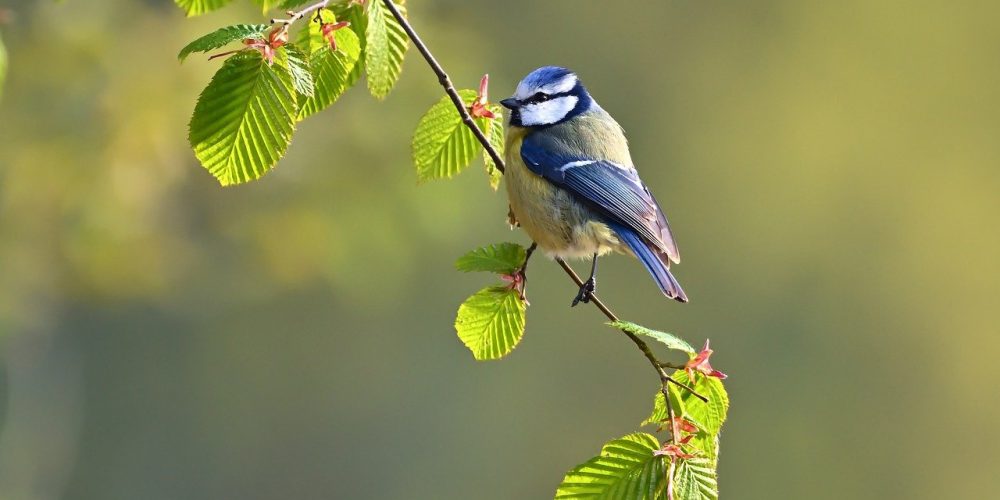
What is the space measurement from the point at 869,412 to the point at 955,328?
667 mm

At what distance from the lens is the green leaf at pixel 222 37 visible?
84cm

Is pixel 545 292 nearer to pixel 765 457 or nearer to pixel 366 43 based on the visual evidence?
pixel 765 457

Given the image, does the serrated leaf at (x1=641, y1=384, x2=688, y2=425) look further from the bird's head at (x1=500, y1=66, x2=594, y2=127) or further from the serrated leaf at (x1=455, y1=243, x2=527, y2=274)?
the bird's head at (x1=500, y1=66, x2=594, y2=127)

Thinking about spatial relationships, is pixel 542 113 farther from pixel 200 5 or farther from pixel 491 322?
pixel 200 5

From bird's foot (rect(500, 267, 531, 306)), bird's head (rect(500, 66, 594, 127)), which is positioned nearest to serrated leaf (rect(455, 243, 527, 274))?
bird's foot (rect(500, 267, 531, 306))

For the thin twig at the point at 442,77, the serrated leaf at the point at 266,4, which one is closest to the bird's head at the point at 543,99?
the thin twig at the point at 442,77

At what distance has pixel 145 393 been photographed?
19.5ft

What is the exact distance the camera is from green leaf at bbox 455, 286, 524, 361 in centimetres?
114

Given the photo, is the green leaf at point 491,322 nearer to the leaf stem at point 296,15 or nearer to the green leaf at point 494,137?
the green leaf at point 494,137

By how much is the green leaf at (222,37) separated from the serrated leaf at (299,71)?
28 millimetres

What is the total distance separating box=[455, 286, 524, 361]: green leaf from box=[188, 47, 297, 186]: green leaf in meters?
0.29

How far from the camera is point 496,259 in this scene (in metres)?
1.16

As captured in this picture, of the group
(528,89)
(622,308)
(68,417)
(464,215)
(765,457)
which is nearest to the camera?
(528,89)

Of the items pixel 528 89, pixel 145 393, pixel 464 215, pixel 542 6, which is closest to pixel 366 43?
pixel 528 89
